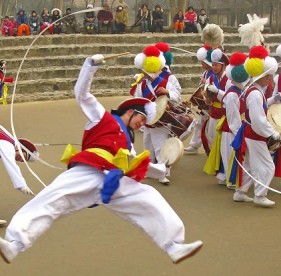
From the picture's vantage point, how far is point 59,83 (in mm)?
15953

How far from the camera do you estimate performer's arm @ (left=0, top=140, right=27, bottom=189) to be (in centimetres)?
602

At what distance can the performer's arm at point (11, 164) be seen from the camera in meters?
6.02

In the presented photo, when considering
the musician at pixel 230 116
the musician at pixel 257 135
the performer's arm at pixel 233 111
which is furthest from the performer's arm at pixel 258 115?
the performer's arm at pixel 233 111

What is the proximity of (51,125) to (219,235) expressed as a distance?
628 cm

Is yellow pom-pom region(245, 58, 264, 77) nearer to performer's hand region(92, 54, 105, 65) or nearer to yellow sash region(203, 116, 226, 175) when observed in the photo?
yellow sash region(203, 116, 226, 175)

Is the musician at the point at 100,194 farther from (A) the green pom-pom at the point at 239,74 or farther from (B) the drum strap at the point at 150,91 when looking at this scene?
(B) the drum strap at the point at 150,91

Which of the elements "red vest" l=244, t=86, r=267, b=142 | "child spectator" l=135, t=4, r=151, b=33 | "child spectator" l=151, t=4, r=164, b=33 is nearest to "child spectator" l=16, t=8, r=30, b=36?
"child spectator" l=135, t=4, r=151, b=33

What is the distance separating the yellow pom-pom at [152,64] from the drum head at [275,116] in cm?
153

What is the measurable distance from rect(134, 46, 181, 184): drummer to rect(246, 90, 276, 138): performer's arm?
1600 mm

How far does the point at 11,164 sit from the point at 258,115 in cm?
242

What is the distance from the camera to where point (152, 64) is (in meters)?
8.22

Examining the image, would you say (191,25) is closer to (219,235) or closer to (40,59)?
(40,59)

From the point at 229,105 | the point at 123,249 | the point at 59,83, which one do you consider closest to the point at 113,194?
the point at 123,249

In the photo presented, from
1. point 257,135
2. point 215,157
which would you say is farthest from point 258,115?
point 215,157
